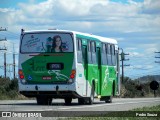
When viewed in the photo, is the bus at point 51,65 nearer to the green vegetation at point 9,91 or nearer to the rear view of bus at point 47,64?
the rear view of bus at point 47,64

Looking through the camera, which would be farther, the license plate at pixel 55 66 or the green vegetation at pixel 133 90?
the green vegetation at pixel 133 90

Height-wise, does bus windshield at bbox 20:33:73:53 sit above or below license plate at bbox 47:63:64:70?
above

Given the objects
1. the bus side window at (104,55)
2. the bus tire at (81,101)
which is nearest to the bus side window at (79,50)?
the bus tire at (81,101)

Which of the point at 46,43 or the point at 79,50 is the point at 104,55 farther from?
the point at 46,43

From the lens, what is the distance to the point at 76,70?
2906 centimetres

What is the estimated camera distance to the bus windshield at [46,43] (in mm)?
29125

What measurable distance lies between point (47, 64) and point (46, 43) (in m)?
1.00

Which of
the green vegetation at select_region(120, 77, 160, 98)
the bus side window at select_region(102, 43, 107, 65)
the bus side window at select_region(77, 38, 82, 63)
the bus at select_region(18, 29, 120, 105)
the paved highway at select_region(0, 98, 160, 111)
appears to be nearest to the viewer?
the paved highway at select_region(0, 98, 160, 111)

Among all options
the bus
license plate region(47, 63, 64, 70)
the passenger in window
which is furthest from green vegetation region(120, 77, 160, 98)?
the passenger in window

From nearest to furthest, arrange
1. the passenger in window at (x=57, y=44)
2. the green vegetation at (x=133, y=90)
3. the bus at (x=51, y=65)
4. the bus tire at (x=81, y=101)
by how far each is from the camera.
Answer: the bus at (x=51, y=65) < the passenger in window at (x=57, y=44) < the bus tire at (x=81, y=101) < the green vegetation at (x=133, y=90)

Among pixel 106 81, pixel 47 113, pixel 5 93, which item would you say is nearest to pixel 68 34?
pixel 106 81

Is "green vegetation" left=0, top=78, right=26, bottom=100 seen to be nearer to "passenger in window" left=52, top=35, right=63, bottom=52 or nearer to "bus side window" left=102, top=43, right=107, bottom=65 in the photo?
"bus side window" left=102, top=43, right=107, bottom=65

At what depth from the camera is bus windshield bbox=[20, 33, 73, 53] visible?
2912cm

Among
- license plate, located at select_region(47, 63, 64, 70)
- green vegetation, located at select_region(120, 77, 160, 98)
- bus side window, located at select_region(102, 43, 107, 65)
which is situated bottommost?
green vegetation, located at select_region(120, 77, 160, 98)
